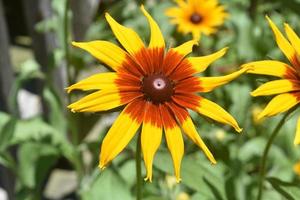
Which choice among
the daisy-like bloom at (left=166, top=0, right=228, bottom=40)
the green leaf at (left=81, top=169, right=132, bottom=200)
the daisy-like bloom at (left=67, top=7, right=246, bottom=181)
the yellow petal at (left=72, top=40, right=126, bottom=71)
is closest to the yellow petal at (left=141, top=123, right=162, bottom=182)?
the daisy-like bloom at (left=67, top=7, right=246, bottom=181)

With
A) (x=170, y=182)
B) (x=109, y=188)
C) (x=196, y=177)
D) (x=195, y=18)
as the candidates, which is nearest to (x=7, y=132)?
(x=109, y=188)

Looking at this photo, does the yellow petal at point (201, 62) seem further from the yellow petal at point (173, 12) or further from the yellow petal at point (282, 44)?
the yellow petal at point (173, 12)

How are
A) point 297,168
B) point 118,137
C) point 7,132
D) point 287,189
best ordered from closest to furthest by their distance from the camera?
point 118,137 → point 287,189 → point 7,132 → point 297,168

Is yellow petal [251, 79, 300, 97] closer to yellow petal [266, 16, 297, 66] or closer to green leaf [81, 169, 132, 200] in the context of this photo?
yellow petal [266, 16, 297, 66]

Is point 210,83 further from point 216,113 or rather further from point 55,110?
point 55,110

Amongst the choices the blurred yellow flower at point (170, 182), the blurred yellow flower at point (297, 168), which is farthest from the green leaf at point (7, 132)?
the blurred yellow flower at point (297, 168)

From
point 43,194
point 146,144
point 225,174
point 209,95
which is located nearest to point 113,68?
point 146,144
